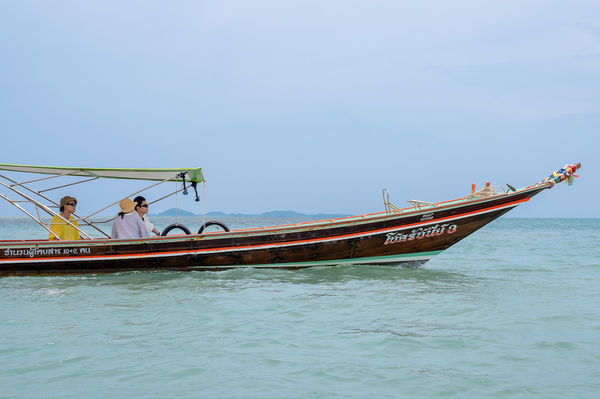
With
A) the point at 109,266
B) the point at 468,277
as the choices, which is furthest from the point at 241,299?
the point at 468,277

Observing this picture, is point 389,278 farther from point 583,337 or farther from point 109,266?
point 109,266

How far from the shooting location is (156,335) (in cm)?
635

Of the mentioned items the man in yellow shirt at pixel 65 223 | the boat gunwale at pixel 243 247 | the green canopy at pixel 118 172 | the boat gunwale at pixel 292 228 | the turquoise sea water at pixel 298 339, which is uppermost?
the green canopy at pixel 118 172

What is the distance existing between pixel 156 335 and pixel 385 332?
2.67m

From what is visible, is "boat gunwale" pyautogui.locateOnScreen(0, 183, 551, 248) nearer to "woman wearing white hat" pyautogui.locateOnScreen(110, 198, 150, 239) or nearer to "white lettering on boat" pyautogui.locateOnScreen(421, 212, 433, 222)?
"white lettering on boat" pyautogui.locateOnScreen(421, 212, 433, 222)

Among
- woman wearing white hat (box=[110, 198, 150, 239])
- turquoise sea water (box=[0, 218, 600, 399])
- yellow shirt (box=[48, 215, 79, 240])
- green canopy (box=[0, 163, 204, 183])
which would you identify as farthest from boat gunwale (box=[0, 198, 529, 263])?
green canopy (box=[0, 163, 204, 183])

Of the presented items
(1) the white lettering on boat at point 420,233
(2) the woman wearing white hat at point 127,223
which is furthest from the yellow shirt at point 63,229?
(1) the white lettering on boat at point 420,233

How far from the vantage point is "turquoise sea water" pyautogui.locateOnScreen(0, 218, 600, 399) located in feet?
15.6

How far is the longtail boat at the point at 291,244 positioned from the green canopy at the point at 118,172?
3cm

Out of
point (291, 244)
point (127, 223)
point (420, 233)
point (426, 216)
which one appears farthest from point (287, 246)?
point (127, 223)

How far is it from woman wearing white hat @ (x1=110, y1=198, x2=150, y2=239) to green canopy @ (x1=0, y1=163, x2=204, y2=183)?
631mm

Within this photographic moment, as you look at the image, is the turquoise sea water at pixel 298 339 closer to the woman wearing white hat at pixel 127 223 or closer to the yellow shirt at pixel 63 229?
the woman wearing white hat at pixel 127 223

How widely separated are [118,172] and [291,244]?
3.93m

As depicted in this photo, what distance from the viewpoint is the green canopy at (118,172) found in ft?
37.1
